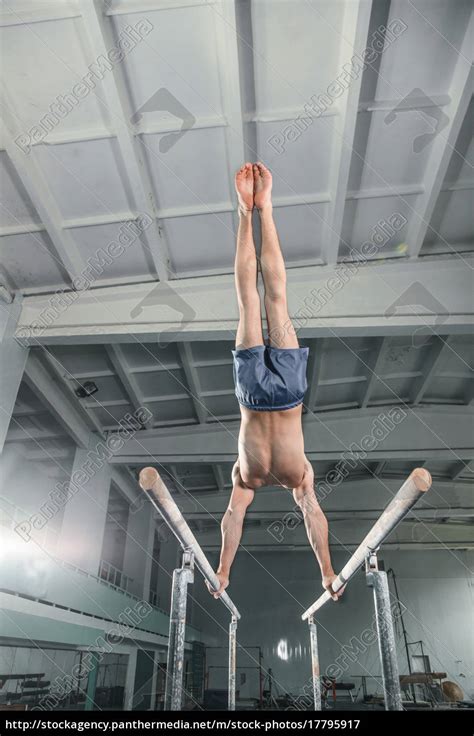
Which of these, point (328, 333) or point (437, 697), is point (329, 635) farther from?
point (328, 333)

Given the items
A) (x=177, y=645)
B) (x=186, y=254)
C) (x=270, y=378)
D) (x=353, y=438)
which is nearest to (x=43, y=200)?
(x=186, y=254)

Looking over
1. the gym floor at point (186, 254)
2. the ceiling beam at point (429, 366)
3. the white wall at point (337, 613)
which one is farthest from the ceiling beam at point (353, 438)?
the white wall at point (337, 613)

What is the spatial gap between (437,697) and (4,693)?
33.3 ft

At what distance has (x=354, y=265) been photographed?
23.5ft

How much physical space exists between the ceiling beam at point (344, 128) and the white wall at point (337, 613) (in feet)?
45.6

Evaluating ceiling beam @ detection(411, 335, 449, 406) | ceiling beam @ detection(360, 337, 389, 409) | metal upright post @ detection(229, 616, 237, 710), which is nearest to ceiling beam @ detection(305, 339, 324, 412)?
ceiling beam @ detection(360, 337, 389, 409)

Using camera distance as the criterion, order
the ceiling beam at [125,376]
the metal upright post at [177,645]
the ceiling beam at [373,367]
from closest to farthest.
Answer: the metal upright post at [177,645]
the ceiling beam at [125,376]
the ceiling beam at [373,367]

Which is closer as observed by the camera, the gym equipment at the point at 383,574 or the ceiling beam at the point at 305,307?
the gym equipment at the point at 383,574

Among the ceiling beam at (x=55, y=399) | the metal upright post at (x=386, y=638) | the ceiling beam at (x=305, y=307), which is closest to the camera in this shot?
the metal upright post at (x=386, y=638)

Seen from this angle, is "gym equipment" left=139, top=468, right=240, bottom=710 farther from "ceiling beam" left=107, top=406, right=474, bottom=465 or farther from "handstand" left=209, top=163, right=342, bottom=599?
"ceiling beam" left=107, top=406, right=474, bottom=465

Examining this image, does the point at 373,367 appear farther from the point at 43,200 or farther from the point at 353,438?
the point at 43,200

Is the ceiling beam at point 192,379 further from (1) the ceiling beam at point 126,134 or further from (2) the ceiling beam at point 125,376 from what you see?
(1) the ceiling beam at point 126,134

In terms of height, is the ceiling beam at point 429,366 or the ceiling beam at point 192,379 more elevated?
the ceiling beam at point 429,366

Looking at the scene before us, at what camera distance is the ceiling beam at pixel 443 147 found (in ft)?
15.9
